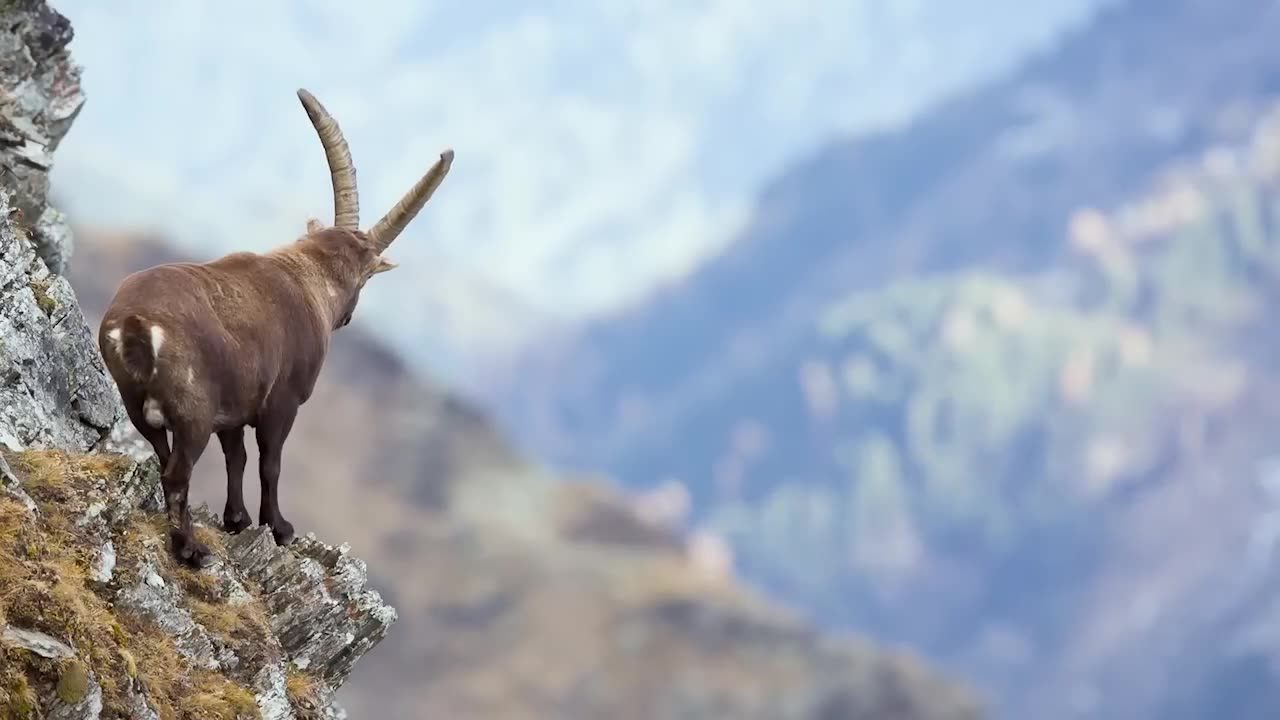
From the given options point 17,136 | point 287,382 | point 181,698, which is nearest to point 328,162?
point 287,382

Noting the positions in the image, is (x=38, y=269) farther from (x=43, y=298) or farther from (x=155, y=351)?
(x=155, y=351)

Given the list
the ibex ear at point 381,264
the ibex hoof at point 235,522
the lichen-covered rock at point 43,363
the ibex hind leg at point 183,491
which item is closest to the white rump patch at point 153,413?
the ibex hind leg at point 183,491

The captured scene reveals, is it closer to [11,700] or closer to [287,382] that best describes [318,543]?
[287,382]

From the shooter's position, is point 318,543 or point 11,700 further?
point 318,543

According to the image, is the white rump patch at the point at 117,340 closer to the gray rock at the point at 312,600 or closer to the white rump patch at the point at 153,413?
the white rump patch at the point at 153,413

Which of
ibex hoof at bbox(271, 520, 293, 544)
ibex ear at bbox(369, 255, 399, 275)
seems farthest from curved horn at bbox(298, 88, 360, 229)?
ibex hoof at bbox(271, 520, 293, 544)

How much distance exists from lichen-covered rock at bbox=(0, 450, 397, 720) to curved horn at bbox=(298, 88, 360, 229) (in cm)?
456

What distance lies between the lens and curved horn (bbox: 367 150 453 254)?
2322cm

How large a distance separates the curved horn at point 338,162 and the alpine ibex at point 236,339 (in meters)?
0.03

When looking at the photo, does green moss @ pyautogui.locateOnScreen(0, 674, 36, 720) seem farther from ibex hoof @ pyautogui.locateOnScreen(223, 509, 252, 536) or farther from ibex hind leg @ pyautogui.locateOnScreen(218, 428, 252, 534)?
ibex hoof @ pyautogui.locateOnScreen(223, 509, 252, 536)

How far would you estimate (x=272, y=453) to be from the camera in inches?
797

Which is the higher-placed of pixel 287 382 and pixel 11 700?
pixel 287 382

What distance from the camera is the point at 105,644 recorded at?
53.0 feet

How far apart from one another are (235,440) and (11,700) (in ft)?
19.1
